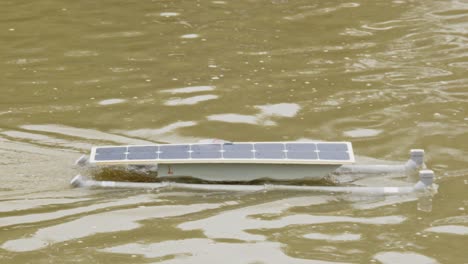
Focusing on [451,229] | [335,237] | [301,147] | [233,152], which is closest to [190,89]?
[233,152]

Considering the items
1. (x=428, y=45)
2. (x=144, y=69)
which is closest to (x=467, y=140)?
(x=428, y=45)

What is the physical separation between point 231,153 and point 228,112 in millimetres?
2816

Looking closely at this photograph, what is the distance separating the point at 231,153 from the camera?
1298 cm

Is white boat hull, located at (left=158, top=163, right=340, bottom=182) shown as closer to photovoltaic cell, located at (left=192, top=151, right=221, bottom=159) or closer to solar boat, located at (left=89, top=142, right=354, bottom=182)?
Result: solar boat, located at (left=89, top=142, right=354, bottom=182)

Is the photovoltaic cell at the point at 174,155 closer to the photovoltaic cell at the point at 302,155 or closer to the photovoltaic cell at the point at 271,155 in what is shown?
the photovoltaic cell at the point at 271,155

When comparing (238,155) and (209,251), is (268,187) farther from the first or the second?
(209,251)

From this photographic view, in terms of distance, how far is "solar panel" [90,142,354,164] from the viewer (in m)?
12.8

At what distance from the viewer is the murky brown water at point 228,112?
11.8 metres

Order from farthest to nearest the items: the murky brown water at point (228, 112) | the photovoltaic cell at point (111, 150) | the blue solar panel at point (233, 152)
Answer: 1. the photovoltaic cell at point (111, 150)
2. the blue solar panel at point (233, 152)
3. the murky brown water at point (228, 112)

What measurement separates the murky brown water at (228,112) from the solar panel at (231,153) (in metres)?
0.45

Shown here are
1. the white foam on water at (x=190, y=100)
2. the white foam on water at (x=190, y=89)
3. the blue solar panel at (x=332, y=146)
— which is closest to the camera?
the blue solar panel at (x=332, y=146)

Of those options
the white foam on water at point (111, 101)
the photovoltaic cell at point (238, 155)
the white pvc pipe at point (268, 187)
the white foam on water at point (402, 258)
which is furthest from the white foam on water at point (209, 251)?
the white foam on water at point (111, 101)

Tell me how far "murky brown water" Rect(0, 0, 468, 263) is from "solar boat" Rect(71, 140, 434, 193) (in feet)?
0.73

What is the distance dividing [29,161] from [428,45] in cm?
814
